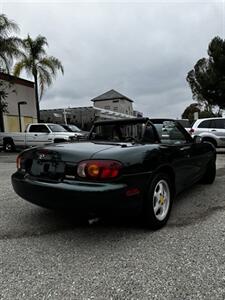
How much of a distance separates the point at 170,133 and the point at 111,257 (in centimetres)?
244

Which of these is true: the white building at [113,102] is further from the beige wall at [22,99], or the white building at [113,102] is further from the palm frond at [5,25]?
the palm frond at [5,25]

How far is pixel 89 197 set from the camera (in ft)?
9.52

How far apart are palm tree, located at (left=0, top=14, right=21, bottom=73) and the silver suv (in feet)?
38.7

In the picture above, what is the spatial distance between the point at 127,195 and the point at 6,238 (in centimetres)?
155

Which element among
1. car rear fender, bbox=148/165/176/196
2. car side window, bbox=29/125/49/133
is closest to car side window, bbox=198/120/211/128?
car side window, bbox=29/125/49/133

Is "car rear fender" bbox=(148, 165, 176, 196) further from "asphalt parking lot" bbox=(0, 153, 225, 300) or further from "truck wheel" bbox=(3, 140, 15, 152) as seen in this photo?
"truck wheel" bbox=(3, 140, 15, 152)

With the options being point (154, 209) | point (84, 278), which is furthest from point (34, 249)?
point (154, 209)

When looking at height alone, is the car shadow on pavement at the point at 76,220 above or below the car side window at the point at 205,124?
below

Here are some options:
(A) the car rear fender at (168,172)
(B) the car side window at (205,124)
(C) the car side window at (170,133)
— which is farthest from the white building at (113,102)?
(A) the car rear fender at (168,172)

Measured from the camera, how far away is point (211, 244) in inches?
121

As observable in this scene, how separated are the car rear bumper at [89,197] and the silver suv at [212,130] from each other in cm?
1046

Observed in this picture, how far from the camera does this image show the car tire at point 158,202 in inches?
131

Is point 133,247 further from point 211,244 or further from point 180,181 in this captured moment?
point 180,181

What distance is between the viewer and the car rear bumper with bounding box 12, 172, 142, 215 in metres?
2.91
